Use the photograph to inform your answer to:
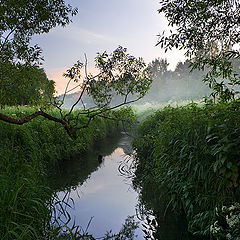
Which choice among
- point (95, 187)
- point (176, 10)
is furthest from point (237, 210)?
point (95, 187)

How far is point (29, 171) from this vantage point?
4207 millimetres

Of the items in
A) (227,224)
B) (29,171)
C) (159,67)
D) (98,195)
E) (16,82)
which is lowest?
(227,224)

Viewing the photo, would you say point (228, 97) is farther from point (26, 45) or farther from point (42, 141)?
Result: point (42, 141)

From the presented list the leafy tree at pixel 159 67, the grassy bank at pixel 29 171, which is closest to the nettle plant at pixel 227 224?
the grassy bank at pixel 29 171

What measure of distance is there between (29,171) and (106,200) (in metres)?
1.79

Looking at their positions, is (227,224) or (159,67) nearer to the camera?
(227,224)

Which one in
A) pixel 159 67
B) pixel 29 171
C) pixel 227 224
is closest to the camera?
pixel 227 224

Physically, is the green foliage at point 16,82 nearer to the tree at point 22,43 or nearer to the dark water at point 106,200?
the tree at point 22,43

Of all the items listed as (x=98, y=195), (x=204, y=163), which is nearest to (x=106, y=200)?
(x=98, y=195)

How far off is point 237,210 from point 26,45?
5.18 m

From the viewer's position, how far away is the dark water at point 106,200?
3.72m

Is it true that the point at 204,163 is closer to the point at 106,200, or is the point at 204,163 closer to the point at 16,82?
the point at 106,200

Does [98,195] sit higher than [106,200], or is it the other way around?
[98,195]

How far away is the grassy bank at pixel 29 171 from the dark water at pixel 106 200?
1.45 feet
